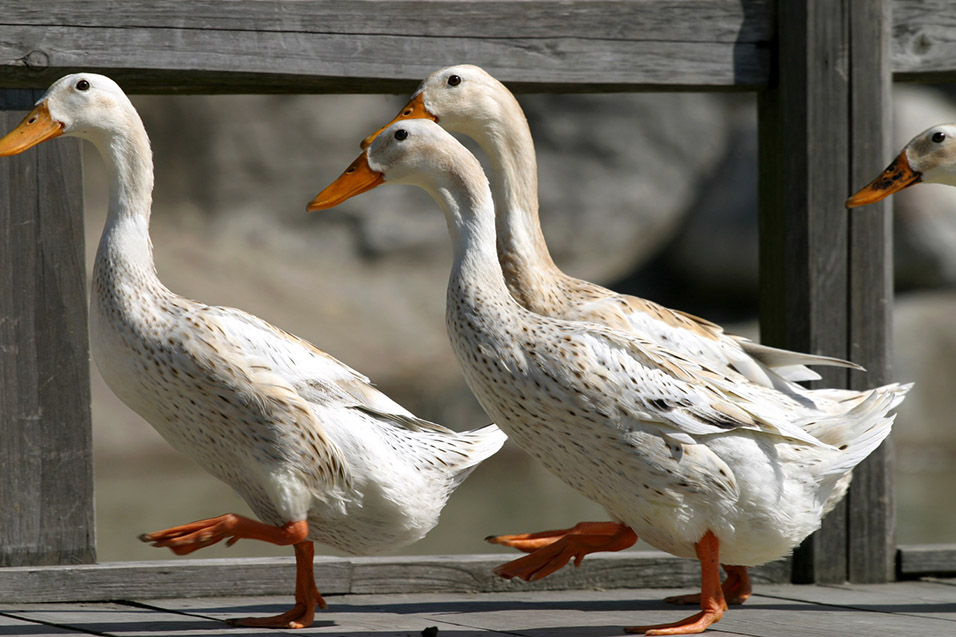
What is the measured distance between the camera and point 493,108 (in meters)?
3.85

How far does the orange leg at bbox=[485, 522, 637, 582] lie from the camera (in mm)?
3160

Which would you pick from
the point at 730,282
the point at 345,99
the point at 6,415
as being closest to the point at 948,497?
the point at 730,282

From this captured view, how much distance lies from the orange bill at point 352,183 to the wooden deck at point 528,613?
1190 millimetres

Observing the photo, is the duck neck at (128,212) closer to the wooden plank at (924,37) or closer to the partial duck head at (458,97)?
the partial duck head at (458,97)

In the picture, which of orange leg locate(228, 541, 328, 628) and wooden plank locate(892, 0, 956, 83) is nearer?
orange leg locate(228, 541, 328, 628)

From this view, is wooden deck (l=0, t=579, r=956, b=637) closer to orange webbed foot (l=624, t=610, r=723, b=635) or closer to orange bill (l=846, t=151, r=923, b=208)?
orange webbed foot (l=624, t=610, r=723, b=635)

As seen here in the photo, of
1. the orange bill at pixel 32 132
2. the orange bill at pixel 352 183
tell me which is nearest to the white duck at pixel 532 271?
the orange bill at pixel 352 183

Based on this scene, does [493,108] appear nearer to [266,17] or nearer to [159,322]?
[266,17]

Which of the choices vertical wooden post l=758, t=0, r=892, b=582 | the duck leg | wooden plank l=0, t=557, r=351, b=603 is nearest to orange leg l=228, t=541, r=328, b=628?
the duck leg

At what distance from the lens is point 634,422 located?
301cm

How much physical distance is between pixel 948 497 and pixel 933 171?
636 centimetres

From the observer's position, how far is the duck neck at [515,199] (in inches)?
151

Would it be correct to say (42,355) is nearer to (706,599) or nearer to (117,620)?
(117,620)

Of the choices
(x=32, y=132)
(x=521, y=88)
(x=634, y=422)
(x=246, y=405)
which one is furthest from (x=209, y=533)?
(x=521, y=88)
